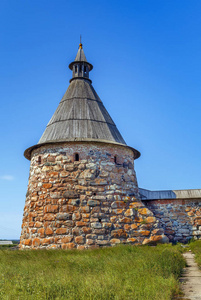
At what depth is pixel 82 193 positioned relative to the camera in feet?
34.9

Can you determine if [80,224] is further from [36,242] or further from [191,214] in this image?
[191,214]

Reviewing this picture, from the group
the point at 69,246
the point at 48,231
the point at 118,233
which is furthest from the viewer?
the point at 118,233

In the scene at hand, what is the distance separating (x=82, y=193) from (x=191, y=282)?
19.4 feet

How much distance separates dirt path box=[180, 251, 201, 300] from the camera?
4.45 meters

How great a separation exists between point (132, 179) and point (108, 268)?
654cm

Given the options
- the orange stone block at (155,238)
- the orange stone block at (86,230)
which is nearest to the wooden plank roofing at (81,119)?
the orange stone block at (86,230)

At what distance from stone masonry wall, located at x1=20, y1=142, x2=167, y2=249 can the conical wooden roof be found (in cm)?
50

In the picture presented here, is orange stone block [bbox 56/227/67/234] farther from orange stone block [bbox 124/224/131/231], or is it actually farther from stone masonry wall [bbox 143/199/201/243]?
stone masonry wall [bbox 143/199/201/243]

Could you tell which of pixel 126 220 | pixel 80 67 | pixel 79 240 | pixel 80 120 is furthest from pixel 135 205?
pixel 80 67

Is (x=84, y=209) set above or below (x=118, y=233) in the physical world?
above

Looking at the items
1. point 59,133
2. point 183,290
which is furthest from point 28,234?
point 183,290

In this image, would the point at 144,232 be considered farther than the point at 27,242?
No

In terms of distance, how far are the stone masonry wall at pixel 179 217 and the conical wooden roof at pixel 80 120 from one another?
106 inches

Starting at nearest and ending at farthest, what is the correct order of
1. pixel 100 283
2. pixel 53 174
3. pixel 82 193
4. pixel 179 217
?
pixel 100 283
pixel 82 193
pixel 53 174
pixel 179 217
